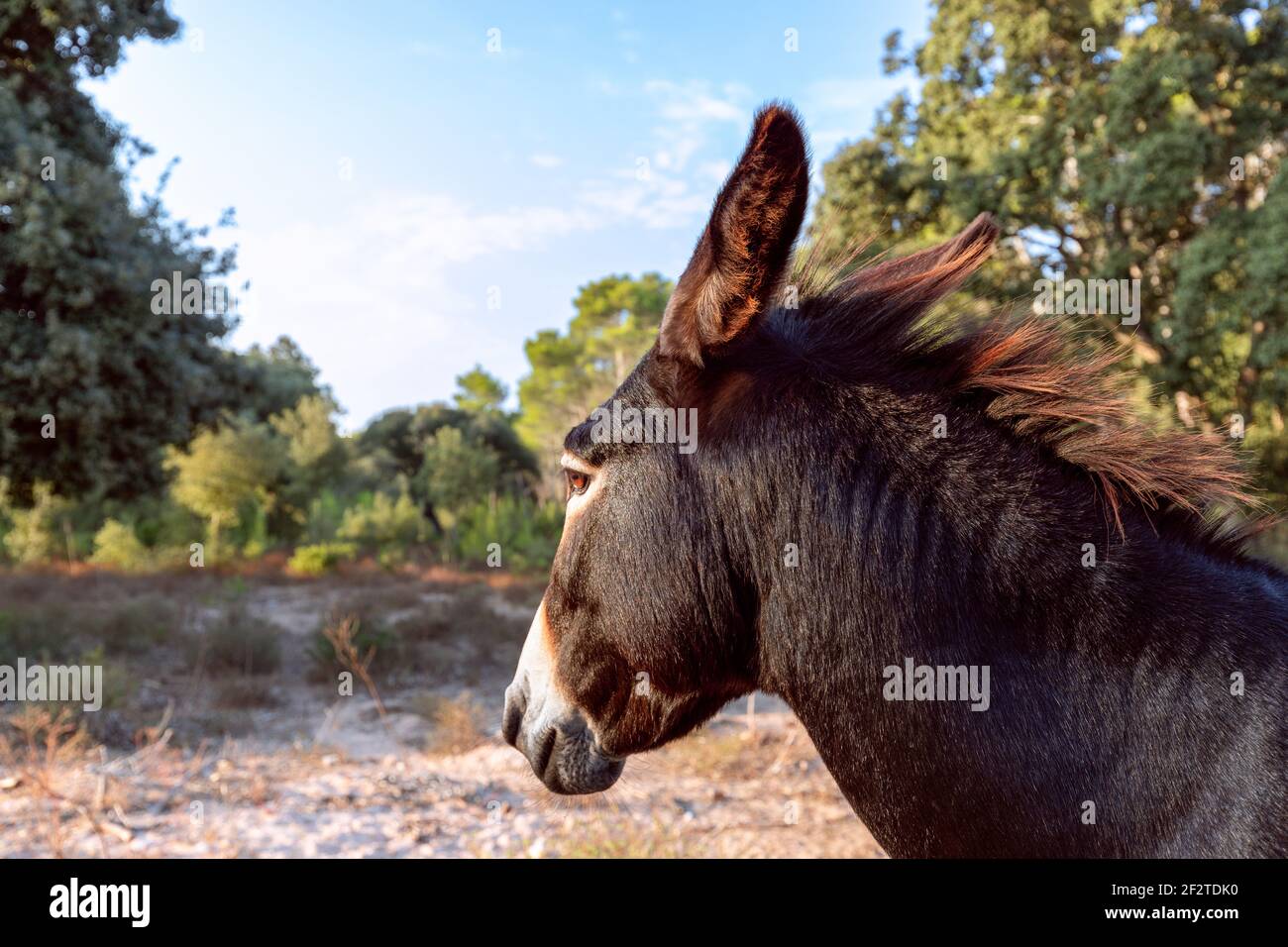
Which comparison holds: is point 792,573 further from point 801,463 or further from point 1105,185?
point 1105,185

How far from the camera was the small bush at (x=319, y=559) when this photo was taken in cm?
1898

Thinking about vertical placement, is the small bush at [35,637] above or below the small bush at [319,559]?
below

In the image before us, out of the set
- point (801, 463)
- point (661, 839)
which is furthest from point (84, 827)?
point (801, 463)

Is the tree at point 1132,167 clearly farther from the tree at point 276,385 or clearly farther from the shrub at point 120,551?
→ the shrub at point 120,551

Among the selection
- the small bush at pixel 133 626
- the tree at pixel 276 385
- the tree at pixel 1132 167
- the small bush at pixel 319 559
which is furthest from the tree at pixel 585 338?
the small bush at pixel 133 626

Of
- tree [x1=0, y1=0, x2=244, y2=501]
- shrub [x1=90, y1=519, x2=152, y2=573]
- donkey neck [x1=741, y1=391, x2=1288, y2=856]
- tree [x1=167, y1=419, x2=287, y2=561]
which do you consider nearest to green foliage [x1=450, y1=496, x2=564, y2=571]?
tree [x1=167, y1=419, x2=287, y2=561]

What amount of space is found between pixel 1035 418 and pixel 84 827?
709 centimetres

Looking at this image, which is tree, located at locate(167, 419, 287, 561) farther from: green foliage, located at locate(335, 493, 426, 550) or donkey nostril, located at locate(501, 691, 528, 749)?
donkey nostril, located at locate(501, 691, 528, 749)

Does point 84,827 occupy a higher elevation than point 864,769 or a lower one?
lower

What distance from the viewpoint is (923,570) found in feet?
5.23

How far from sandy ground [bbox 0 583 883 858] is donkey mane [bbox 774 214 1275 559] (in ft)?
9.61

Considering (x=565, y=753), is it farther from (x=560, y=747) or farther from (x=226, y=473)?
(x=226, y=473)

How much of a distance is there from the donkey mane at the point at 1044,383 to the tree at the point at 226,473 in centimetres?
2204
